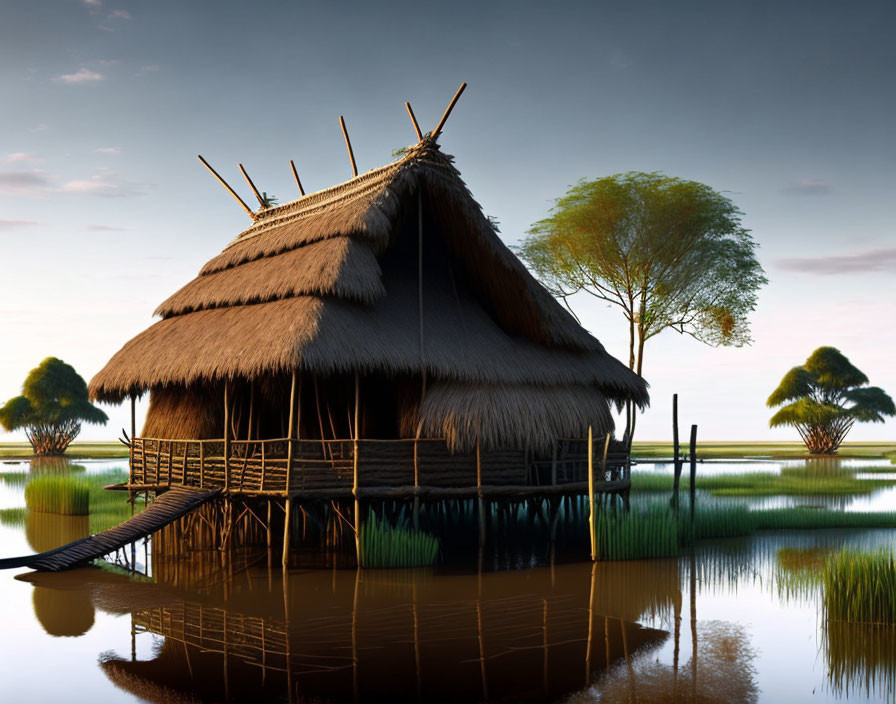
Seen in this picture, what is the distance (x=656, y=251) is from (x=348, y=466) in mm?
17455

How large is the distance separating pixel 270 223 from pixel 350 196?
2.99m

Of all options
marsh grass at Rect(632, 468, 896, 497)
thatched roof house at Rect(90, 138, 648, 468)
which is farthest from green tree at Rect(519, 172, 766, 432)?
thatched roof house at Rect(90, 138, 648, 468)

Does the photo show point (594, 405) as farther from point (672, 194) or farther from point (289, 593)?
point (672, 194)

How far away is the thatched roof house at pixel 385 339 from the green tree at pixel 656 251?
11.9 meters

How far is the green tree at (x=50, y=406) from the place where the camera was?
42.4 m

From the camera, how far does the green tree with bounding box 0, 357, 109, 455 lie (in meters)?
42.4

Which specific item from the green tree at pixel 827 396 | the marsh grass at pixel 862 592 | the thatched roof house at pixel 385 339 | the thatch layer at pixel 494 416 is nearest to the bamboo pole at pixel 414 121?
the thatched roof house at pixel 385 339

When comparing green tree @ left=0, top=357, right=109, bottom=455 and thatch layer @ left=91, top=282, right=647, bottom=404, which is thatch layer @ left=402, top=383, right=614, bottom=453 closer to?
thatch layer @ left=91, top=282, right=647, bottom=404

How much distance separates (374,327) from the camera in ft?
42.5

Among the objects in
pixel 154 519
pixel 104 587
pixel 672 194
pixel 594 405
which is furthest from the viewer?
pixel 672 194

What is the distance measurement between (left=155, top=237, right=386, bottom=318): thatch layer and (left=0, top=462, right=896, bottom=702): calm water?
4158 mm

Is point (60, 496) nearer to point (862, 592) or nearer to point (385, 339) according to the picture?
point (385, 339)

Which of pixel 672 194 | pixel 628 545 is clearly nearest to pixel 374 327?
pixel 628 545

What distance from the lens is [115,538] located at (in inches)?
490
